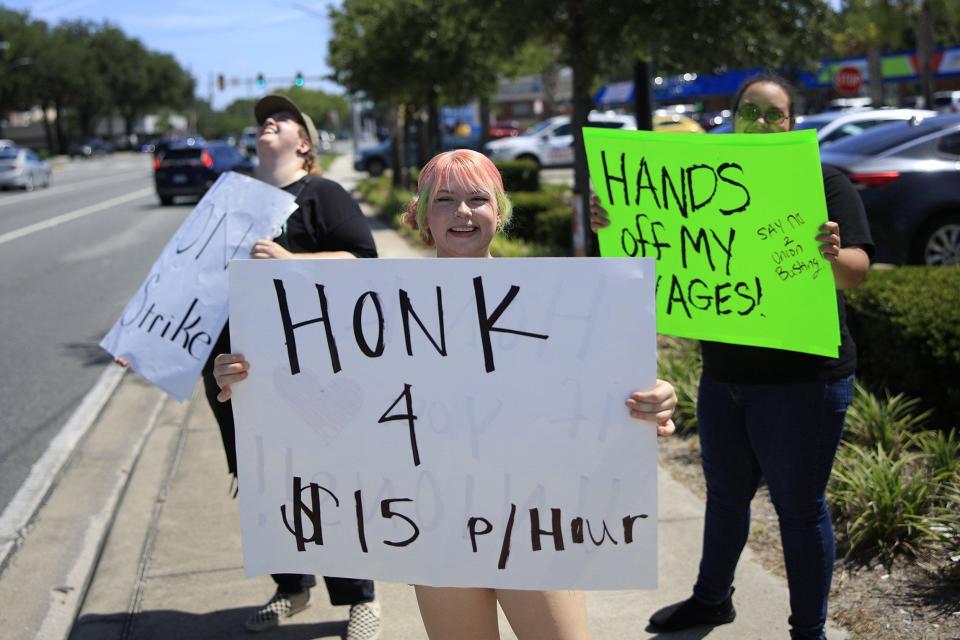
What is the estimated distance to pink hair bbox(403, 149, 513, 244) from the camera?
2.30m

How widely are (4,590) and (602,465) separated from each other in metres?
2.85

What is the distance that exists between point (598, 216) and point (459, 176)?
0.78 m

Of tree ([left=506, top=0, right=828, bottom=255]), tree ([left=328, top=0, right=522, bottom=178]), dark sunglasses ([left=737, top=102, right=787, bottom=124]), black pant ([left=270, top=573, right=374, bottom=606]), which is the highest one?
tree ([left=328, top=0, right=522, bottom=178])

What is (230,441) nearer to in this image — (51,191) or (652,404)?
(652,404)

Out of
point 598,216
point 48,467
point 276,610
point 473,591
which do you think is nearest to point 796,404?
point 598,216

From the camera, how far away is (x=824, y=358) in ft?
9.01

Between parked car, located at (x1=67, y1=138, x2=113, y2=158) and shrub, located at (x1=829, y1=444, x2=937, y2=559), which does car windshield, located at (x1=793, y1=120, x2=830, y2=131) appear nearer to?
shrub, located at (x1=829, y1=444, x2=937, y2=559)

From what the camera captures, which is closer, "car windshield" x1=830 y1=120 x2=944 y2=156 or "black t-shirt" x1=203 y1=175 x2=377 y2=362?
"black t-shirt" x1=203 y1=175 x2=377 y2=362

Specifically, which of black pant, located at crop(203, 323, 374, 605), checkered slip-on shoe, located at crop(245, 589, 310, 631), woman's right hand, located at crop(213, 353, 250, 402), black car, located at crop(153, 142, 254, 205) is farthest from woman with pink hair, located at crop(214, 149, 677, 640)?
black car, located at crop(153, 142, 254, 205)

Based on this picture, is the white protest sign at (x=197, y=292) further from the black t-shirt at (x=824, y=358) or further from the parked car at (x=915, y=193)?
the parked car at (x=915, y=193)

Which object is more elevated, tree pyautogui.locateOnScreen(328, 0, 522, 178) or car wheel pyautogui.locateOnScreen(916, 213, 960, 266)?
tree pyautogui.locateOnScreen(328, 0, 522, 178)

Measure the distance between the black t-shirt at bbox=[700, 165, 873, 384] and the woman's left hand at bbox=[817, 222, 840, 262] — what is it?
0.12m

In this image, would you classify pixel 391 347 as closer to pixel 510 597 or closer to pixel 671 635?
pixel 510 597

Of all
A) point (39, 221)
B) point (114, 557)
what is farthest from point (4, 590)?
point (39, 221)
